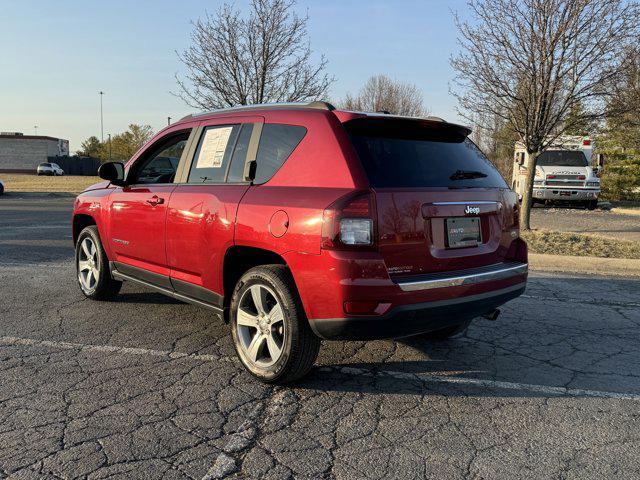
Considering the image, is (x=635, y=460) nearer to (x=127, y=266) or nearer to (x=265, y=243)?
(x=265, y=243)

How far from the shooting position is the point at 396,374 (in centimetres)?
387

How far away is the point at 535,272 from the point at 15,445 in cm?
697

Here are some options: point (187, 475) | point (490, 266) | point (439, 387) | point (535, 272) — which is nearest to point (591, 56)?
point (535, 272)

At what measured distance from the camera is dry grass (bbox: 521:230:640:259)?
9578 millimetres

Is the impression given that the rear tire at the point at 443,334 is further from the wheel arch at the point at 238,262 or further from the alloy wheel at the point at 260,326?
the wheel arch at the point at 238,262

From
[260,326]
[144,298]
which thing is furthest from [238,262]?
[144,298]

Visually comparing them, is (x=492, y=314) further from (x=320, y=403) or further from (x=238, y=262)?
(x=238, y=262)

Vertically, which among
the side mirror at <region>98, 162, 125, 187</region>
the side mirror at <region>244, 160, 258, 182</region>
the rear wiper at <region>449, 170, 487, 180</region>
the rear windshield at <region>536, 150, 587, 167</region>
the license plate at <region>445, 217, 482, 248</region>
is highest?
the rear windshield at <region>536, 150, 587, 167</region>

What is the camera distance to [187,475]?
2.58 metres

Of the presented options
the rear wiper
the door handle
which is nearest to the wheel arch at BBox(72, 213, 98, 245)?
the door handle

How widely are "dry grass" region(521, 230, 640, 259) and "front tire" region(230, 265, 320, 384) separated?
7.12 meters

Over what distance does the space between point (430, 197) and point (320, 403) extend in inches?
57.5

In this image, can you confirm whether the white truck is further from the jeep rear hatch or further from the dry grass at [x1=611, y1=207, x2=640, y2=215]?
the jeep rear hatch

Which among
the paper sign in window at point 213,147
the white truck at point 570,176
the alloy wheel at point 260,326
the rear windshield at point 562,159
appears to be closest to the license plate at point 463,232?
the alloy wheel at point 260,326
